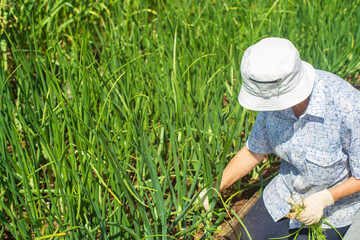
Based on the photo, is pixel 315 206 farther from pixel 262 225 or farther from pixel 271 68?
pixel 271 68

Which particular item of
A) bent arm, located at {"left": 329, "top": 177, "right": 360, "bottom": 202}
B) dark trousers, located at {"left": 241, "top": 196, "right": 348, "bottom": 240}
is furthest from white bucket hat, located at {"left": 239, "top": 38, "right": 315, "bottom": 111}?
dark trousers, located at {"left": 241, "top": 196, "right": 348, "bottom": 240}

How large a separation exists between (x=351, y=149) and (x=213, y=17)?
160 centimetres

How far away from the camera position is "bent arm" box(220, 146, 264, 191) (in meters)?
1.65

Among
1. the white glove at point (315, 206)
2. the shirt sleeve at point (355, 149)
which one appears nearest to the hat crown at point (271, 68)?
the shirt sleeve at point (355, 149)

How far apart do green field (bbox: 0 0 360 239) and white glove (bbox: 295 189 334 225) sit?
0.27 m

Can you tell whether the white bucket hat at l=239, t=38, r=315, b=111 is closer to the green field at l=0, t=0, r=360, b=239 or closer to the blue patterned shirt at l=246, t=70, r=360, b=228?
the blue patterned shirt at l=246, t=70, r=360, b=228

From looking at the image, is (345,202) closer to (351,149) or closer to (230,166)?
(351,149)

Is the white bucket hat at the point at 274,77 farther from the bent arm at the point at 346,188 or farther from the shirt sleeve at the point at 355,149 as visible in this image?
the bent arm at the point at 346,188

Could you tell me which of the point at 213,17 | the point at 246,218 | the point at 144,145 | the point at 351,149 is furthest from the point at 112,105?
the point at 213,17

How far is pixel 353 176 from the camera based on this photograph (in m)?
Result: 1.42

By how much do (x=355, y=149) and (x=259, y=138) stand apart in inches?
13.6

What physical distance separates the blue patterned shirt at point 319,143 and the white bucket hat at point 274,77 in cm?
10

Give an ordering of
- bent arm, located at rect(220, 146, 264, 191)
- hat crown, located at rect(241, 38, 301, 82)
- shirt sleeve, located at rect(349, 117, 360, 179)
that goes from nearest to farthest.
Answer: hat crown, located at rect(241, 38, 301, 82) < shirt sleeve, located at rect(349, 117, 360, 179) < bent arm, located at rect(220, 146, 264, 191)

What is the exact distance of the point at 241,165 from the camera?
1.66 meters
